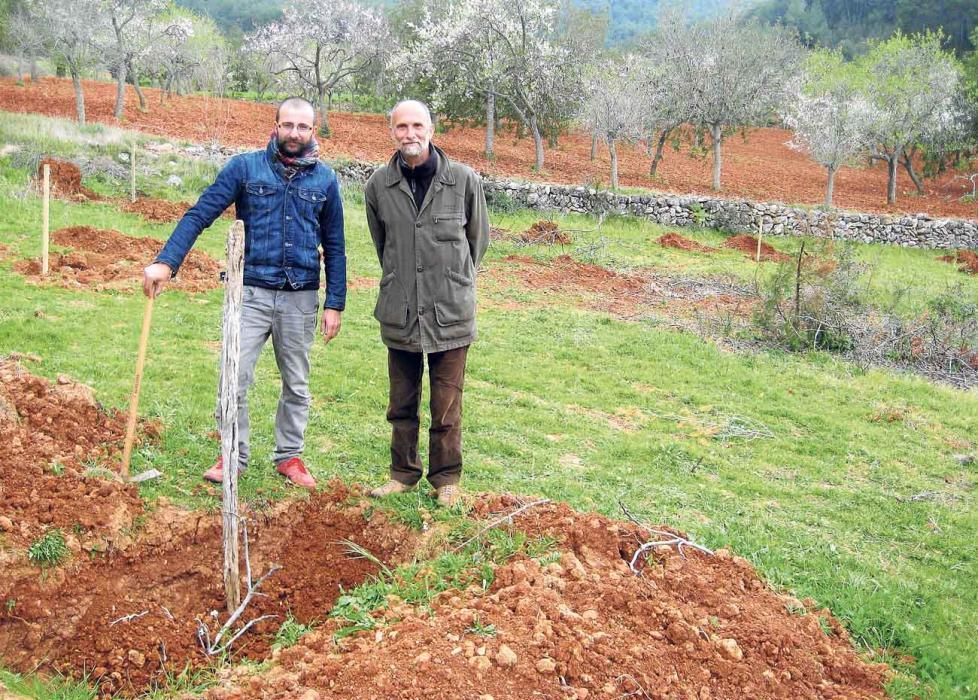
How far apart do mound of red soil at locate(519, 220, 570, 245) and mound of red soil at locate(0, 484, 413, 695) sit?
11.4m

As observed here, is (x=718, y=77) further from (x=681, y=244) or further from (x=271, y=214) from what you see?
(x=271, y=214)

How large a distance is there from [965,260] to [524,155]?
1351 centimetres

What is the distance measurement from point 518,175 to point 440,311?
18.8 metres

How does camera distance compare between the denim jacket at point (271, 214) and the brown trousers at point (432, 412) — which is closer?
the denim jacket at point (271, 214)

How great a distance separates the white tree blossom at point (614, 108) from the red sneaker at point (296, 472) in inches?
694

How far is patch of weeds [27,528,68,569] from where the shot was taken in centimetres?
360

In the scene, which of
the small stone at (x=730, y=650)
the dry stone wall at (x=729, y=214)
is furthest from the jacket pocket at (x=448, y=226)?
the dry stone wall at (x=729, y=214)

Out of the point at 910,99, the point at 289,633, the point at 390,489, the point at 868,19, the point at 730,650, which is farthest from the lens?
the point at 868,19

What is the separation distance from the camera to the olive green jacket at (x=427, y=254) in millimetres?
4039

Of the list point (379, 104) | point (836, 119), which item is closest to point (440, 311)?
point (836, 119)

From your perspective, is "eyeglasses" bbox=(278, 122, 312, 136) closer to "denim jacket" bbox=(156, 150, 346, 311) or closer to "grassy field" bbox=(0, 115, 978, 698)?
"denim jacket" bbox=(156, 150, 346, 311)

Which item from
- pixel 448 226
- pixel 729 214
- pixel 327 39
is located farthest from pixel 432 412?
pixel 327 39

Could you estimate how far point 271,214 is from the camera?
4.13 meters

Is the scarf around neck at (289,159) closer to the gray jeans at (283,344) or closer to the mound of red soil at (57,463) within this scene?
the gray jeans at (283,344)
